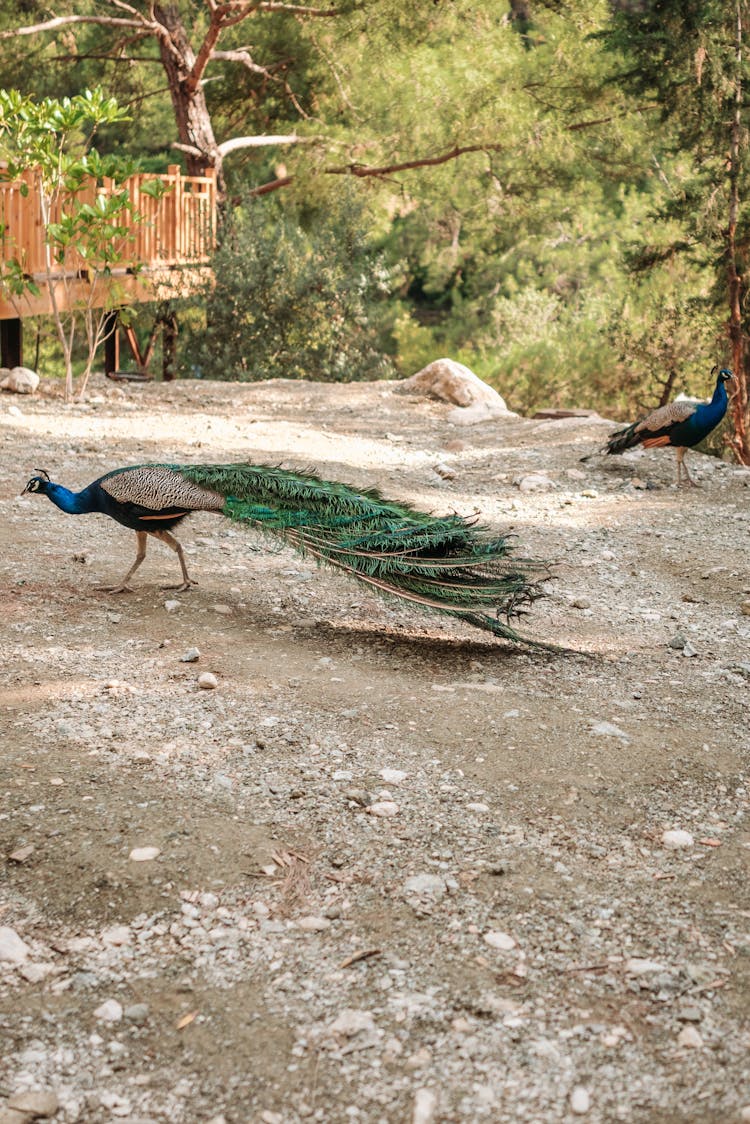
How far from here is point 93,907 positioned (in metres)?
2.87

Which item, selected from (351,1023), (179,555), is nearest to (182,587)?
(179,555)

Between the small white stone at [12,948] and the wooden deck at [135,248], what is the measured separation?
8366 millimetres

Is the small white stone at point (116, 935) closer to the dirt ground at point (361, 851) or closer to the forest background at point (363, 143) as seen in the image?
the dirt ground at point (361, 851)

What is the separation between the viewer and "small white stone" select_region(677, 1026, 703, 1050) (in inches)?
Result: 95.3

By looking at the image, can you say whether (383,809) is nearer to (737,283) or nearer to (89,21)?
(737,283)

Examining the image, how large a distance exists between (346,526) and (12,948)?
238 centimetres

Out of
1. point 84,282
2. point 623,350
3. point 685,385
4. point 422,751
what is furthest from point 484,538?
point 685,385

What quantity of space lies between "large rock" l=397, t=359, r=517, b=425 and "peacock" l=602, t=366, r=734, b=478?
2935 mm

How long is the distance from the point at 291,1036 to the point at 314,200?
15.4m

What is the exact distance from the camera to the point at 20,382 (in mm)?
10922

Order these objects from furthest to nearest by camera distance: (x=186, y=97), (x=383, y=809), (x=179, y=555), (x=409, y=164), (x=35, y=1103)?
(x=409, y=164) → (x=186, y=97) → (x=179, y=555) → (x=383, y=809) → (x=35, y=1103)

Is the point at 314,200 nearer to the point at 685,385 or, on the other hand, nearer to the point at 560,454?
the point at 685,385

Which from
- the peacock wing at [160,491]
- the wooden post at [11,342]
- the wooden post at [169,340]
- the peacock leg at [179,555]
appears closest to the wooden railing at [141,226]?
the wooden post at [11,342]

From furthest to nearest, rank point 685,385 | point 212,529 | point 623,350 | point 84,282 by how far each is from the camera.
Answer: point 685,385, point 623,350, point 84,282, point 212,529
